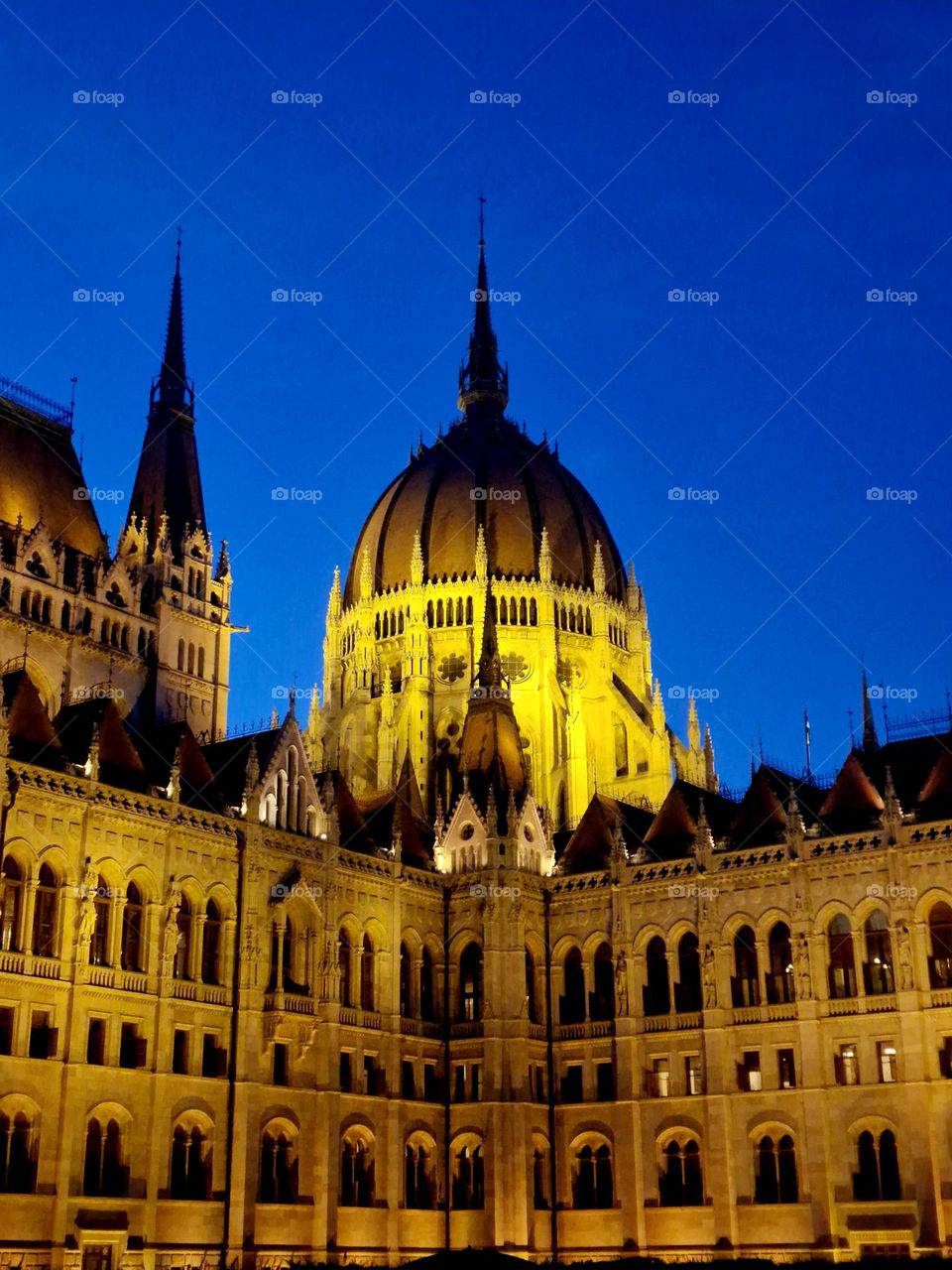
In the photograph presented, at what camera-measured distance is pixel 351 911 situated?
61.1 meters

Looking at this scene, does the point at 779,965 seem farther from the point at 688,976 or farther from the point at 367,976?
the point at 367,976

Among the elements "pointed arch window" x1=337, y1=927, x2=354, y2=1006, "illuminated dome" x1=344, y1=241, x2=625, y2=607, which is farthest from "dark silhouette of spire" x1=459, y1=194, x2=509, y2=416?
"pointed arch window" x1=337, y1=927, x2=354, y2=1006

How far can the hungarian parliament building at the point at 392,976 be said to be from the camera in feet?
165

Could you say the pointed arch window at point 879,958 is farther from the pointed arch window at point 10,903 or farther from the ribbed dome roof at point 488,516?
the ribbed dome roof at point 488,516

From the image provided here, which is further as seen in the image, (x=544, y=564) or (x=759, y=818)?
(x=544, y=564)

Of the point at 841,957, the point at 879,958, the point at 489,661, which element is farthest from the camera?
the point at 489,661

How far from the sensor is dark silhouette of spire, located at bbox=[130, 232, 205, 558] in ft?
231

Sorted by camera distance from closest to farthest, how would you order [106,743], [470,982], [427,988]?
[106,743], [427,988], [470,982]

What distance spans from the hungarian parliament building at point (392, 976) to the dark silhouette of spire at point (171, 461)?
0.56ft

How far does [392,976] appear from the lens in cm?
6188

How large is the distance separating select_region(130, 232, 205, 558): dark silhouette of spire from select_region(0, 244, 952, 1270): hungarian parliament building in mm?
169

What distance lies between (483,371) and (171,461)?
32457mm

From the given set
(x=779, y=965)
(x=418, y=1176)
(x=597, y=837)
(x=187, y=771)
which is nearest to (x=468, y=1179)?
(x=418, y=1176)

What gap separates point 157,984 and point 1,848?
7534 millimetres
